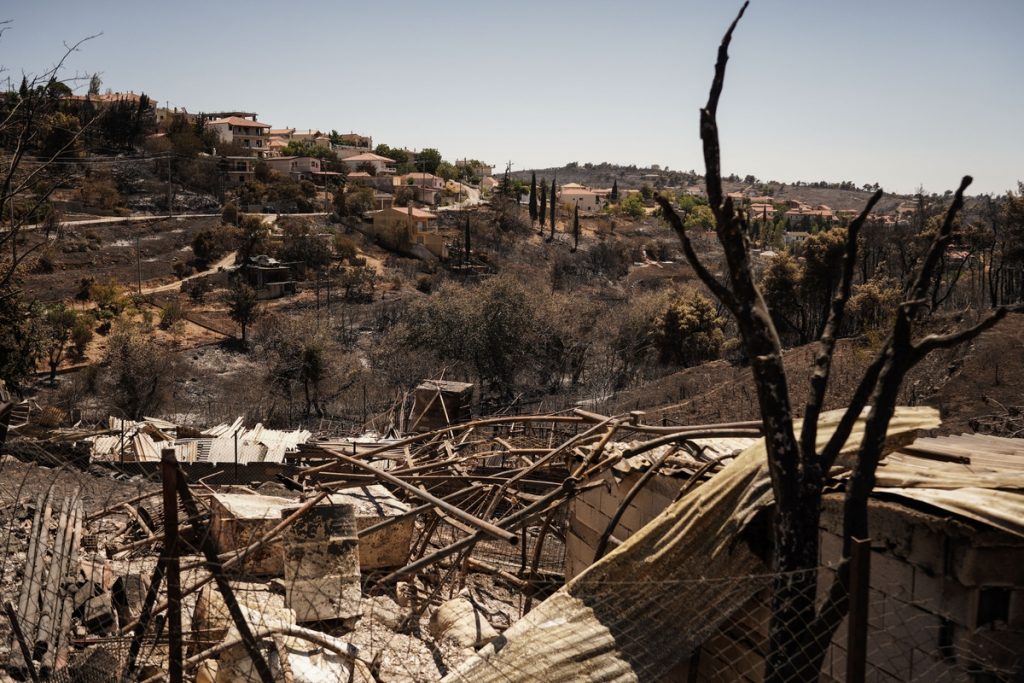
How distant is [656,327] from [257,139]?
55.6 metres

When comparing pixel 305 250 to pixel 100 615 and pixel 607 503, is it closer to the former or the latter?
pixel 607 503

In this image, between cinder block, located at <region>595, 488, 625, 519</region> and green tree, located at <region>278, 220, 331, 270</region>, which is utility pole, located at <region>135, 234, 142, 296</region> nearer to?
green tree, located at <region>278, 220, 331, 270</region>

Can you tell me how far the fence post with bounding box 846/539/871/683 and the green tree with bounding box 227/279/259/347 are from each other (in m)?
37.0

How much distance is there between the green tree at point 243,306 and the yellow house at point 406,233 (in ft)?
55.3

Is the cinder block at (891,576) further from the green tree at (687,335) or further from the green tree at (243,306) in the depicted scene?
the green tree at (243,306)

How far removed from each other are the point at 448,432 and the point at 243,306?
102ft

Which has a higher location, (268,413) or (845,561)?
(845,561)

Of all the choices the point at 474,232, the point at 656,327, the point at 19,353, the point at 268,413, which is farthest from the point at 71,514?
the point at 474,232

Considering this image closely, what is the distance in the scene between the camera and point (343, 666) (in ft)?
15.8

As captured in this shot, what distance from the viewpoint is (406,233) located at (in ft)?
180

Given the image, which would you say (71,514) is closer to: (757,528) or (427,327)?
(757,528)

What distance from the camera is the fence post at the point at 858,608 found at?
2.79 m

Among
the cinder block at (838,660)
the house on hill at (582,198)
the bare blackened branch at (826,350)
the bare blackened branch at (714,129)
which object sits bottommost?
the cinder block at (838,660)

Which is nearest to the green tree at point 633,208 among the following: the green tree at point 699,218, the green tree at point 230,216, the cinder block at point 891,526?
the green tree at point 699,218
